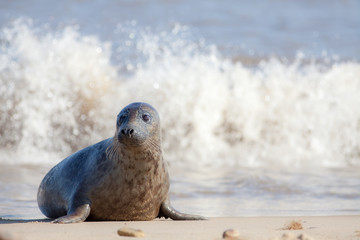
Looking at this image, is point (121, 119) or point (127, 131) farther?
point (121, 119)

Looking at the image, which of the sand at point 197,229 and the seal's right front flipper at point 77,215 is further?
the seal's right front flipper at point 77,215

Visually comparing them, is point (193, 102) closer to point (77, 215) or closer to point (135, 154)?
point (135, 154)

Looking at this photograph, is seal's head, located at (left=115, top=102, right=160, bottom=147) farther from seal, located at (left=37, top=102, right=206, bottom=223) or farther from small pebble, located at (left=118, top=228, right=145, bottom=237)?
small pebble, located at (left=118, top=228, right=145, bottom=237)

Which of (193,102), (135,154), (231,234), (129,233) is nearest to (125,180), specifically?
(135,154)

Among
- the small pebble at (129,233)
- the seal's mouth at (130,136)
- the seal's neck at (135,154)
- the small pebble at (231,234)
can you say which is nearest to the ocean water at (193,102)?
the seal's neck at (135,154)

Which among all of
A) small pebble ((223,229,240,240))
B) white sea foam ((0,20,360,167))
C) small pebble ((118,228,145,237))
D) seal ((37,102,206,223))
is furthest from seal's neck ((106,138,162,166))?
white sea foam ((0,20,360,167))

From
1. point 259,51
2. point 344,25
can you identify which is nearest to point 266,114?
point 259,51

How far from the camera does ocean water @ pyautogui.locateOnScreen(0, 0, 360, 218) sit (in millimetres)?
7376

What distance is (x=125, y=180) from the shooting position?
425 cm

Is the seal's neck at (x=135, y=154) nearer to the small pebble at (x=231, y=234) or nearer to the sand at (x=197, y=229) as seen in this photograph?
the sand at (x=197, y=229)

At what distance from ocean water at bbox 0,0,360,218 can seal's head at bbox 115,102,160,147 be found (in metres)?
1.65

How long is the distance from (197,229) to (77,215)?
755 millimetres

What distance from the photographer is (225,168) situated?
882 cm

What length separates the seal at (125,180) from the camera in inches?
165
